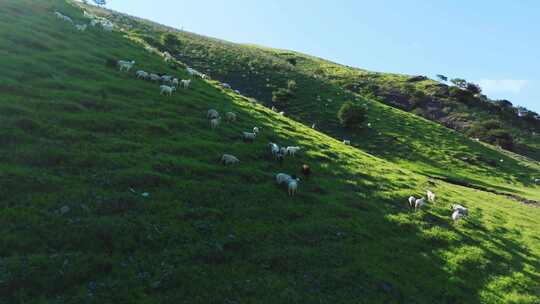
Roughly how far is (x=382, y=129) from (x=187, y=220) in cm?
5149

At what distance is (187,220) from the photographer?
49.8ft

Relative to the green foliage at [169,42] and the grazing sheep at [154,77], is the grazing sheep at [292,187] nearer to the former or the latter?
the grazing sheep at [154,77]

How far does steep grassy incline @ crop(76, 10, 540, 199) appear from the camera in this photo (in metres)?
52.6

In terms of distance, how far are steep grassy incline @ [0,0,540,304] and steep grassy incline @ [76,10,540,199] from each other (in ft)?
77.8

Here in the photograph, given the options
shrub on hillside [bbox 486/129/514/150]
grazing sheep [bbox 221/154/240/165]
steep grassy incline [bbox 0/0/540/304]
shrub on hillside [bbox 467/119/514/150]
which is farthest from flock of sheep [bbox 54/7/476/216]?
shrub on hillside [bbox 467/119/514/150]

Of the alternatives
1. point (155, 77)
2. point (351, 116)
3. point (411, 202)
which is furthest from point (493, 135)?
point (155, 77)

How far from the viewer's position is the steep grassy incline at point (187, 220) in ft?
39.0

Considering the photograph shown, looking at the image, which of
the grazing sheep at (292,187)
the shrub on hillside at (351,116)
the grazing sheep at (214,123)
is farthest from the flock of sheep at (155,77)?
the shrub on hillside at (351,116)

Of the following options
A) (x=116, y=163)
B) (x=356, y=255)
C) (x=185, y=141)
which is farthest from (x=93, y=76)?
(x=356, y=255)

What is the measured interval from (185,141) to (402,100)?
100m

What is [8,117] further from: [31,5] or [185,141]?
[31,5]

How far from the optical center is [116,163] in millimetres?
17438

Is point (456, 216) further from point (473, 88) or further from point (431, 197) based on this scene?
point (473, 88)

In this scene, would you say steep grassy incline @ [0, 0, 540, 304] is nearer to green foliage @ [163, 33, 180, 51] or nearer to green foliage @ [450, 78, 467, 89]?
green foliage @ [163, 33, 180, 51]
